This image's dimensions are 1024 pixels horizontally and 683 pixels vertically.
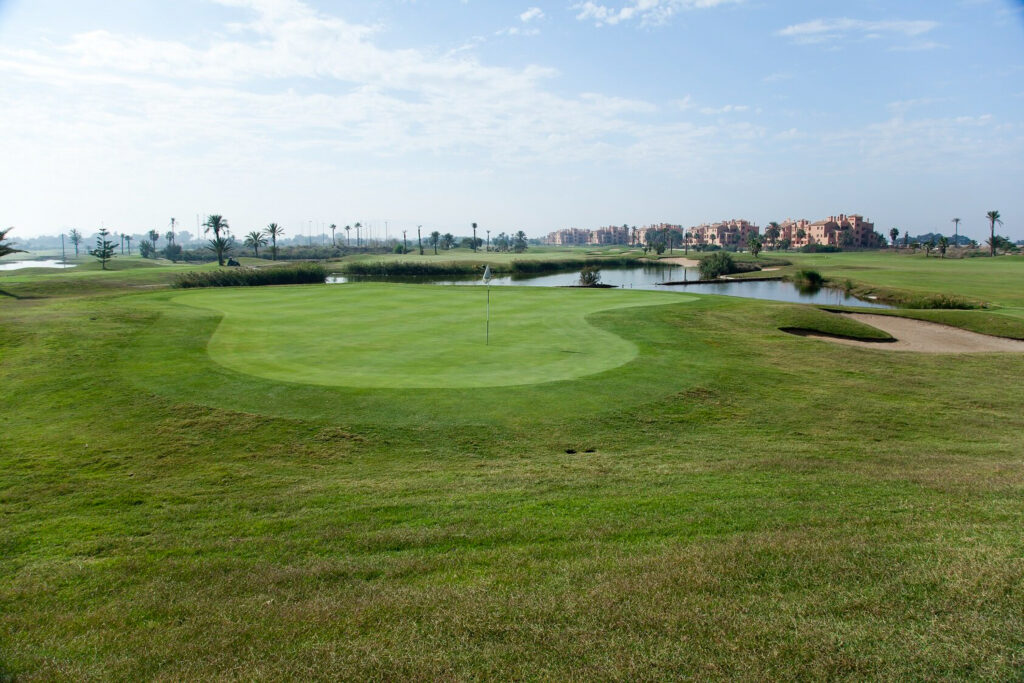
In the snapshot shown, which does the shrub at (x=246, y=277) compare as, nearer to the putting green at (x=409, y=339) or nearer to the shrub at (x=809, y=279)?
the putting green at (x=409, y=339)

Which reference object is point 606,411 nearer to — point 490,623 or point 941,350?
point 490,623

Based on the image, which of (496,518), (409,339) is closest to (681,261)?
(409,339)

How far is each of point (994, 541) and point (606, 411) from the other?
8079 millimetres

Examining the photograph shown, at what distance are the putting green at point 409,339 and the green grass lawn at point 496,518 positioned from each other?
0.94 feet

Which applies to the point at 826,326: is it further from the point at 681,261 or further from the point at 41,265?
the point at 41,265

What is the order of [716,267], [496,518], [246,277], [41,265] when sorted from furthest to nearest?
[41,265] → [716,267] → [246,277] → [496,518]

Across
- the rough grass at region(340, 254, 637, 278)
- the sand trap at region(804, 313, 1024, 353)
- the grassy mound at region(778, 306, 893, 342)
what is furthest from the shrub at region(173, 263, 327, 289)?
the sand trap at region(804, 313, 1024, 353)

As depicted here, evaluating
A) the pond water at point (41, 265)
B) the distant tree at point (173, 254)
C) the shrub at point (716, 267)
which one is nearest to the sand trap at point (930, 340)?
the shrub at point (716, 267)

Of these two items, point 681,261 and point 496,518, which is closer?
point 496,518

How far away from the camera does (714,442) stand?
40.1 ft

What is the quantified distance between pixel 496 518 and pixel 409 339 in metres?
13.8

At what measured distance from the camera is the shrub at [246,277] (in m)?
58.4

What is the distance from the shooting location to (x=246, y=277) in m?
66.1

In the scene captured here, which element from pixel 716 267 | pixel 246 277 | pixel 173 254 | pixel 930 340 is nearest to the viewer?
pixel 930 340
